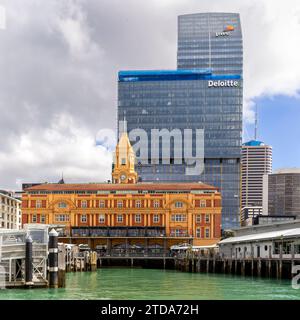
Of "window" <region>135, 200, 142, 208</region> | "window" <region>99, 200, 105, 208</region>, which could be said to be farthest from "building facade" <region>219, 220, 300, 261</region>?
"window" <region>99, 200, 105, 208</region>

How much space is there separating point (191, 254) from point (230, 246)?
442cm

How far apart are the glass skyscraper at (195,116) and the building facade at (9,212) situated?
31927 millimetres

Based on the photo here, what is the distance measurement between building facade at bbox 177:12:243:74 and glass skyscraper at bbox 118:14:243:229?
1653cm

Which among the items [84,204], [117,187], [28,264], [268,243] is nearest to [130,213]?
[117,187]

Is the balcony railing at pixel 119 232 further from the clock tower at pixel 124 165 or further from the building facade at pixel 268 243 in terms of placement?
the clock tower at pixel 124 165

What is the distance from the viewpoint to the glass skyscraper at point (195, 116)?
139 metres

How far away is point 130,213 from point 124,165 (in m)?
22.5

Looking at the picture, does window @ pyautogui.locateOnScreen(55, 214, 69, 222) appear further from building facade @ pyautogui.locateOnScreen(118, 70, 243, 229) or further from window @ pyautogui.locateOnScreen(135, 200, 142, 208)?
building facade @ pyautogui.locateOnScreen(118, 70, 243, 229)

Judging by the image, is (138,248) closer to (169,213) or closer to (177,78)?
(169,213)

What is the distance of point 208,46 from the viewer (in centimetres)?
16175

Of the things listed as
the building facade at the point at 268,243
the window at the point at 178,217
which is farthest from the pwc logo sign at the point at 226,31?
the building facade at the point at 268,243

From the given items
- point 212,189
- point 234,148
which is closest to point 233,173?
point 234,148

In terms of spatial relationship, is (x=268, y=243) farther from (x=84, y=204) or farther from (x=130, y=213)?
(x=84, y=204)
